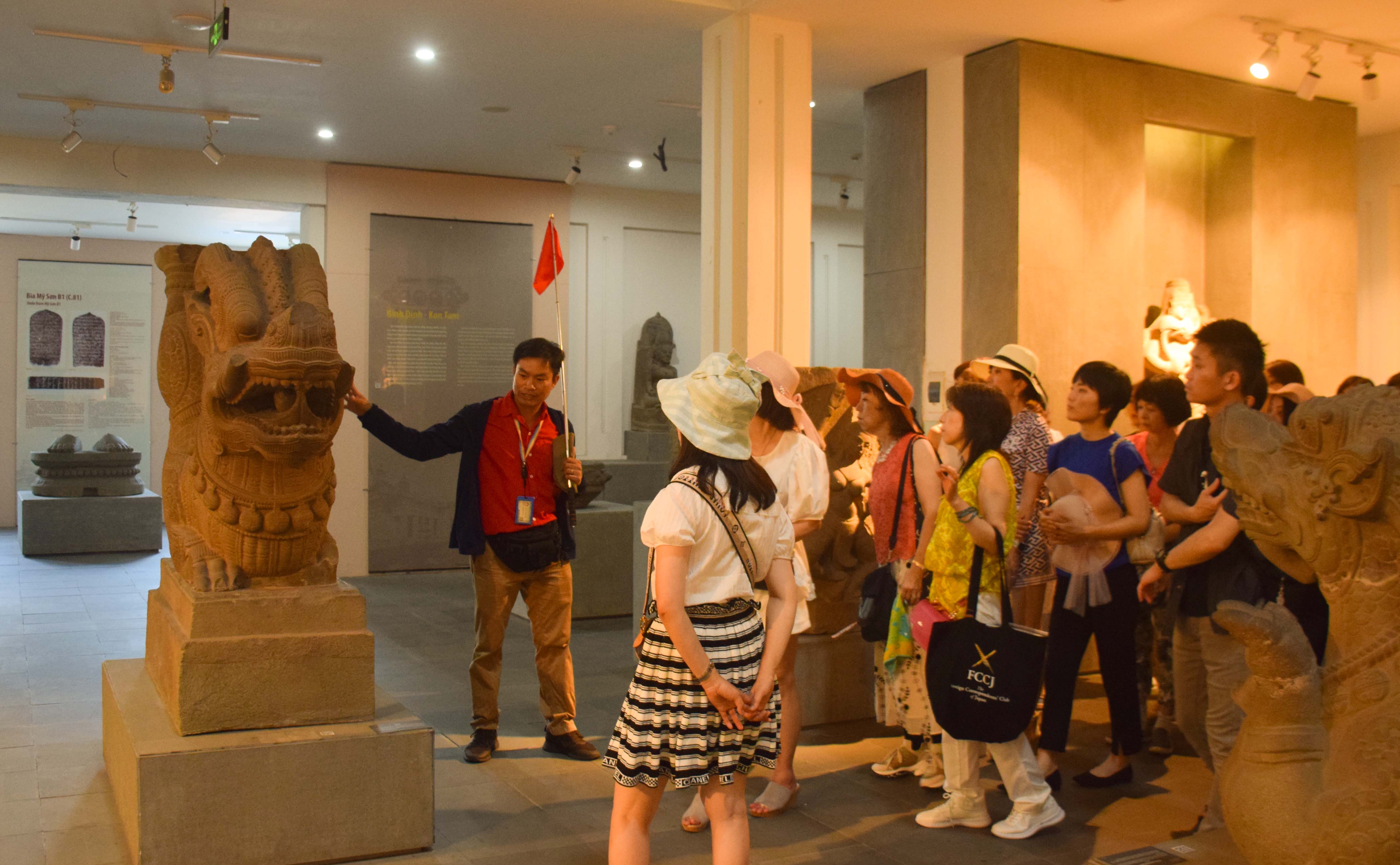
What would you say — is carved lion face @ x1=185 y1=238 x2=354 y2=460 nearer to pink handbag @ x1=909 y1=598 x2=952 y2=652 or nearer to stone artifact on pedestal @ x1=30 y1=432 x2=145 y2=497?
pink handbag @ x1=909 y1=598 x2=952 y2=652

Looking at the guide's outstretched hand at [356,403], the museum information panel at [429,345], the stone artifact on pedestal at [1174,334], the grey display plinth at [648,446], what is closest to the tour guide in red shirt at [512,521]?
the guide's outstretched hand at [356,403]

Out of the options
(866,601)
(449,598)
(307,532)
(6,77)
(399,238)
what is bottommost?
(449,598)

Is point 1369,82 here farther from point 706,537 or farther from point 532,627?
point 706,537

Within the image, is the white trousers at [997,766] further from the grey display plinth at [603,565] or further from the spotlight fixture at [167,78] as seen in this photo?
the spotlight fixture at [167,78]

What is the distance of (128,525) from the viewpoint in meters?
11.3

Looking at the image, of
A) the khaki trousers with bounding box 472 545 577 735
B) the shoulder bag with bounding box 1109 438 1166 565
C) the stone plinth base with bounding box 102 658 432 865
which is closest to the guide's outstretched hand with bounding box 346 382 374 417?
the khaki trousers with bounding box 472 545 577 735

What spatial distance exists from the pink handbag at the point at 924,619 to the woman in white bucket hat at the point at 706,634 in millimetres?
1172

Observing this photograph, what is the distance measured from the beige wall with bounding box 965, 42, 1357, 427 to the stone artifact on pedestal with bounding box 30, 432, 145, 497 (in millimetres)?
8381

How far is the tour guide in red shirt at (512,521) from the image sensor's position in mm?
4500

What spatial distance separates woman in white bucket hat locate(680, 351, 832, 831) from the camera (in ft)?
12.3

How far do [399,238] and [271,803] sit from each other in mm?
7689

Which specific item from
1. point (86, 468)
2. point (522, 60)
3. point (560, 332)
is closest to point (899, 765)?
point (560, 332)

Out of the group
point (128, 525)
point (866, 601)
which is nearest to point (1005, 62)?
point (866, 601)

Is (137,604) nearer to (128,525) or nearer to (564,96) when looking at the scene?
(128,525)
